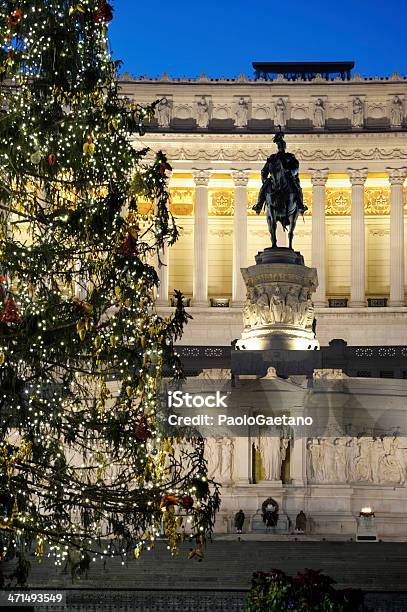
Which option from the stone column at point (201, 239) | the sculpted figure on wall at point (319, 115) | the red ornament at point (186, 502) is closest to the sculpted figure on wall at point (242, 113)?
the stone column at point (201, 239)

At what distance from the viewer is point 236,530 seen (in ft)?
149

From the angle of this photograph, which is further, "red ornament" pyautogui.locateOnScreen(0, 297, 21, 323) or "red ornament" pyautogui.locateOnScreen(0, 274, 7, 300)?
"red ornament" pyautogui.locateOnScreen(0, 274, 7, 300)

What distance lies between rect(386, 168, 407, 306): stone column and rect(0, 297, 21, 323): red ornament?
68.8 m

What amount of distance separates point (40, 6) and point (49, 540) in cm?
968

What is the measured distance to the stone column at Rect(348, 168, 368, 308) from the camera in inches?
3548

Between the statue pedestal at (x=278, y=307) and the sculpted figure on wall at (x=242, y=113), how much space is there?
4245cm

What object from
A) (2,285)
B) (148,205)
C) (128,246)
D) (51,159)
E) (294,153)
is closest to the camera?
(2,285)

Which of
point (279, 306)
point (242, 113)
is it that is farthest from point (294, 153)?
point (279, 306)

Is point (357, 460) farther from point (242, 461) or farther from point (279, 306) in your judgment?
point (279, 306)

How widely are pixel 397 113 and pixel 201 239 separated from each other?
15993mm

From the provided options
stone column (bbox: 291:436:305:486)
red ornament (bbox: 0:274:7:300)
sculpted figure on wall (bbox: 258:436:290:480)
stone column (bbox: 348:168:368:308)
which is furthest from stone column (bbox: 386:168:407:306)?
red ornament (bbox: 0:274:7:300)

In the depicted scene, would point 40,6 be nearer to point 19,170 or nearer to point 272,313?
point 19,170

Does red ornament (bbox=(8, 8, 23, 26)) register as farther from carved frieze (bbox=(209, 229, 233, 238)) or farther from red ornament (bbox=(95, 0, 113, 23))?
carved frieze (bbox=(209, 229, 233, 238))

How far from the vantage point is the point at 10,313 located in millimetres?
22266
